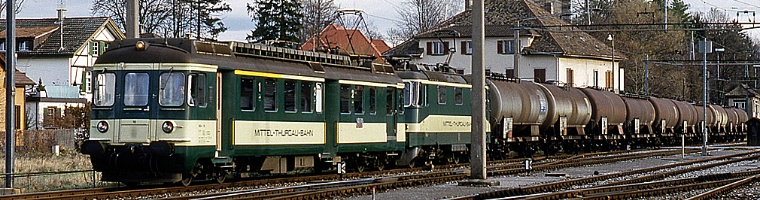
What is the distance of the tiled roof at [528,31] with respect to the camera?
74062mm

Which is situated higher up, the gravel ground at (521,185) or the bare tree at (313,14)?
the bare tree at (313,14)

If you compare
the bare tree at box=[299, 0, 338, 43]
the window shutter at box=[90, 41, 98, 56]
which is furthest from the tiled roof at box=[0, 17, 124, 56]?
the bare tree at box=[299, 0, 338, 43]

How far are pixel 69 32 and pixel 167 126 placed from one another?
2100 inches

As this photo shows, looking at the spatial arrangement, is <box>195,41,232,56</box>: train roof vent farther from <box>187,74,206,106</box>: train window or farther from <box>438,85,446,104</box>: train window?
<box>438,85,446,104</box>: train window

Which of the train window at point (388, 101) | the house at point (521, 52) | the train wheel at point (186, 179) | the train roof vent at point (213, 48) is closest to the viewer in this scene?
the train roof vent at point (213, 48)

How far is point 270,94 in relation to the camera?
22.2m

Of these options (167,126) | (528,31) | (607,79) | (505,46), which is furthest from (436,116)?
(607,79)

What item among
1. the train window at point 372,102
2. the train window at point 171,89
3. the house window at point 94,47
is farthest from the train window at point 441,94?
the house window at point 94,47

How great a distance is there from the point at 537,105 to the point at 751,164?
7.05 metres

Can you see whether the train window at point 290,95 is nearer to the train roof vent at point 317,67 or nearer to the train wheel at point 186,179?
the train roof vent at point 317,67

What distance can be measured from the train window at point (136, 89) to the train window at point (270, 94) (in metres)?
2.62

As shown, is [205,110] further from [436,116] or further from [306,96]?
[436,116]

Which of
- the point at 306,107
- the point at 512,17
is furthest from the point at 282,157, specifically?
the point at 512,17

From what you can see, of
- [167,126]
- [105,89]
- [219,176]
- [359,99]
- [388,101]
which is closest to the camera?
[167,126]
